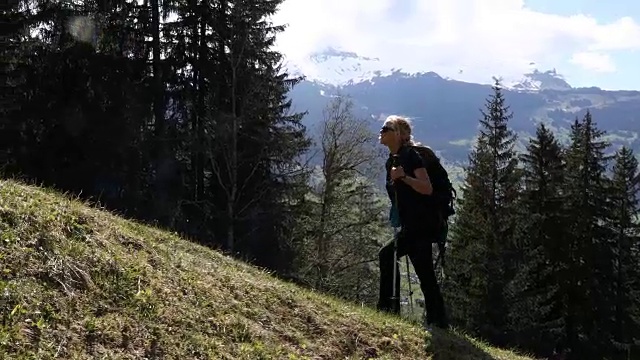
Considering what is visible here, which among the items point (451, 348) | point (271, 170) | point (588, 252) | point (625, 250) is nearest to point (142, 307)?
point (451, 348)

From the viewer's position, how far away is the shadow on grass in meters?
6.23

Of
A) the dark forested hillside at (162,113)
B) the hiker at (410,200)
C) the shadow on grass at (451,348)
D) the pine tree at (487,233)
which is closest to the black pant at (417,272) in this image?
the hiker at (410,200)

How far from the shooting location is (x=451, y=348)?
21.1 ft

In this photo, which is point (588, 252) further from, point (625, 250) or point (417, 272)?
point (417, 272)

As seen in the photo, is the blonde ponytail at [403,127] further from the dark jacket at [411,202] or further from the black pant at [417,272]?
the black pant at [417,272]

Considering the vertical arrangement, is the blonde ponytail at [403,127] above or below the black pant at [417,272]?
above

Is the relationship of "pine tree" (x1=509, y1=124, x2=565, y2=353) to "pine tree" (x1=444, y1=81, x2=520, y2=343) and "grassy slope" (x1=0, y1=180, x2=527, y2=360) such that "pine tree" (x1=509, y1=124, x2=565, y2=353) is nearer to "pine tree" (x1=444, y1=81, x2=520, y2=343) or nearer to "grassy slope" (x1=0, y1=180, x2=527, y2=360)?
"pine tree" (x1=444, y1=81, x2=520, y2=343)

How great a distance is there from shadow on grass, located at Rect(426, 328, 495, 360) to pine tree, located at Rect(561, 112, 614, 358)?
2686 cm

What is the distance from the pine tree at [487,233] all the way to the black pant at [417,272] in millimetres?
24742

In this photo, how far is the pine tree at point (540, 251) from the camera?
98.6ft

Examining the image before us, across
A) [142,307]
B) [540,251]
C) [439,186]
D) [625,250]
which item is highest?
[439,186]

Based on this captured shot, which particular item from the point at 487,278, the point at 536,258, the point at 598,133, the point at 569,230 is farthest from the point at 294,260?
the point at 598,133

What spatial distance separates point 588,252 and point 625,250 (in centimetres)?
419

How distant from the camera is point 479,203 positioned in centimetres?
3344
